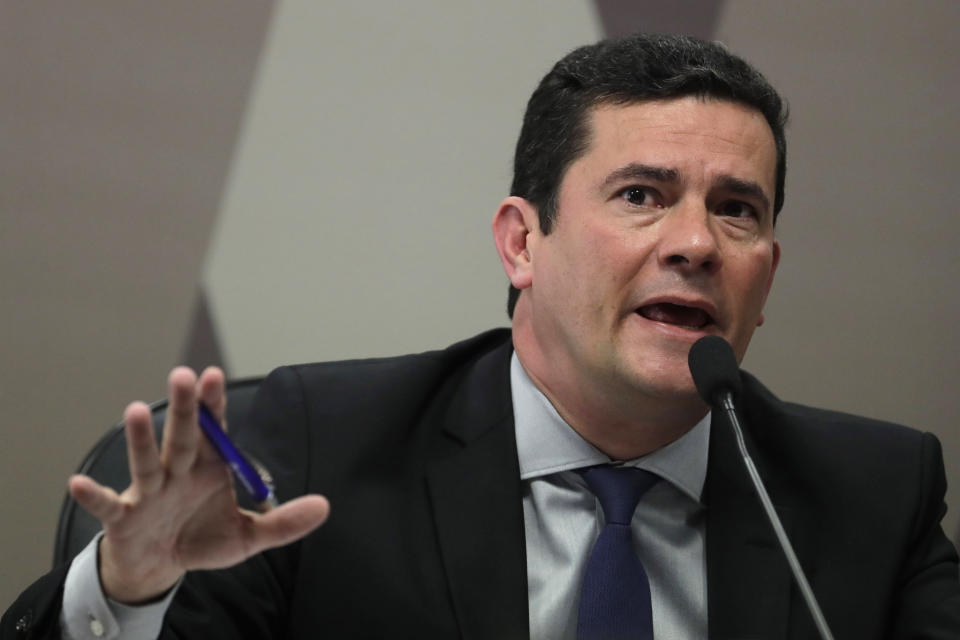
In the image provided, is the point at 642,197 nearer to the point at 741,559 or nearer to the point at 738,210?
the point at 738,210

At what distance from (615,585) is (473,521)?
229 mm

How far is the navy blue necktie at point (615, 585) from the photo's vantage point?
1554 mm

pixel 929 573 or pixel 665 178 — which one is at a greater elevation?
pixel 665 178

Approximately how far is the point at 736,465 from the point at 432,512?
54 centimetres

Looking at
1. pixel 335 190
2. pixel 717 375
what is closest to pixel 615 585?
pixel 717 375

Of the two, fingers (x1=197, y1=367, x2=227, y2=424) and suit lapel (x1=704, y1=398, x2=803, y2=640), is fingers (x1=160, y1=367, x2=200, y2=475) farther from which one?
suit lapel (x1=704, y1=398, x2=803, y2=640)

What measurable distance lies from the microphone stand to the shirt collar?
0.41m

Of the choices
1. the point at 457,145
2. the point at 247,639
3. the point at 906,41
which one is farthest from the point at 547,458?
the point at 906,41

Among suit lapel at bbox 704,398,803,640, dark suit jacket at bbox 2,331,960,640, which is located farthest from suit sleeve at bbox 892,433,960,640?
suit lapel at bbox 704,398,803,640

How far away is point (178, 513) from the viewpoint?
3.79 ft

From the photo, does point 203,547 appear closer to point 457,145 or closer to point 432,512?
point 432,512

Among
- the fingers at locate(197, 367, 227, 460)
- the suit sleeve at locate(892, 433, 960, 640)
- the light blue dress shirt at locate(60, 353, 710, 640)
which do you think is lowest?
the suit sleeve at locate(892, 433, 960, 640)

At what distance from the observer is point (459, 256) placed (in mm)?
2498

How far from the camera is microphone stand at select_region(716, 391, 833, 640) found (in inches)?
44.8
